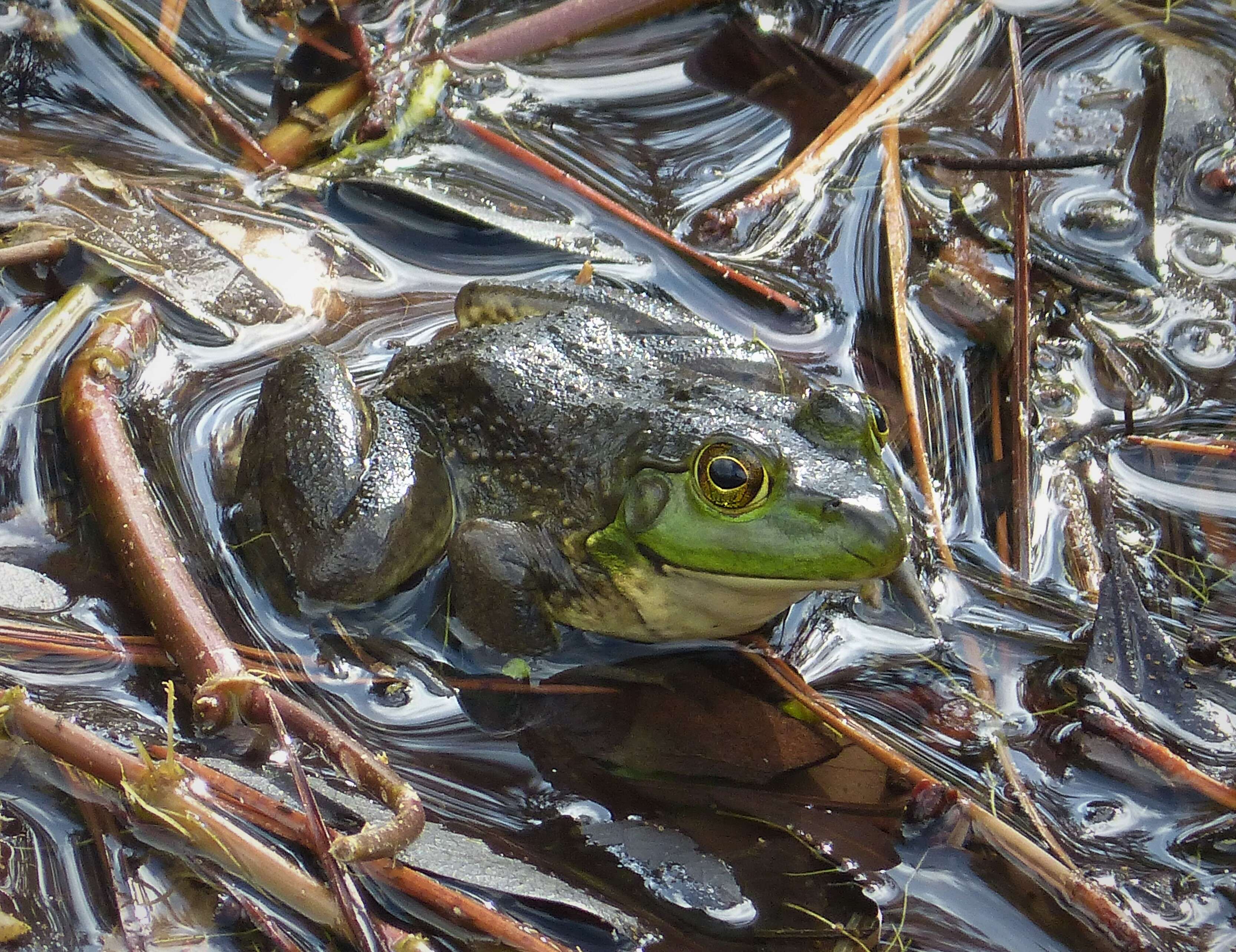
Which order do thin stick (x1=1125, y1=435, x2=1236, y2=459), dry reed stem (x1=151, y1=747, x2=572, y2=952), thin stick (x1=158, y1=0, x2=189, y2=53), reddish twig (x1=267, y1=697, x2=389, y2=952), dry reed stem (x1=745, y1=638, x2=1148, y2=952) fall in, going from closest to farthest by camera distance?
1. reddish twig (x1=267, y1=697, x2=389, y2=952)
2. dry reed stem (x1=151, y1=747, x2=572, y2=952)
3. dry reed stem (x1=745, y1=638, x2=1148, y2=952)
4. thin stick (x1=1125, y1=435, x2=1236, y2=459)
5. thin stick (x1=158, y1=0, x2=189, y2=53)

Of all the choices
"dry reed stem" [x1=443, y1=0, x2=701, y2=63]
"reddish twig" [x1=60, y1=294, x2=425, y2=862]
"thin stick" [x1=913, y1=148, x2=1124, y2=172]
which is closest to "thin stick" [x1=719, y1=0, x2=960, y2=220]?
"thin stick" [x1=913, y1=148, x2=1124, y2=172]

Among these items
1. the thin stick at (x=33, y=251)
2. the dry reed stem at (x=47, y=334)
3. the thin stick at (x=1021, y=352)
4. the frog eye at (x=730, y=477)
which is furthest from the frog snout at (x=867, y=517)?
the thin stick at (x=33, y=251)

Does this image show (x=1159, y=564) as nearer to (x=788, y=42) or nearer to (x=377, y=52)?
(x=788, y=42)

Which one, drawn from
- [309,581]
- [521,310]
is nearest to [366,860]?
[309,581]

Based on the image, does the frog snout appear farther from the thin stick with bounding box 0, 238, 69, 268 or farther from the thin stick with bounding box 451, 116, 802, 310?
the thin stick with bounding box 0, 238, 69, 268

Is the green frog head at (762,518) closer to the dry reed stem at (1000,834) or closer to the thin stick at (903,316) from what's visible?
the dry reed stem at (1000,834)

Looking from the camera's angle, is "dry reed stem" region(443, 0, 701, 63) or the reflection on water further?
"dry reed stem" region(443, 0, 701, 63)

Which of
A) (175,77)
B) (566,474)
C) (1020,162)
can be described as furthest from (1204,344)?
(175,77)
